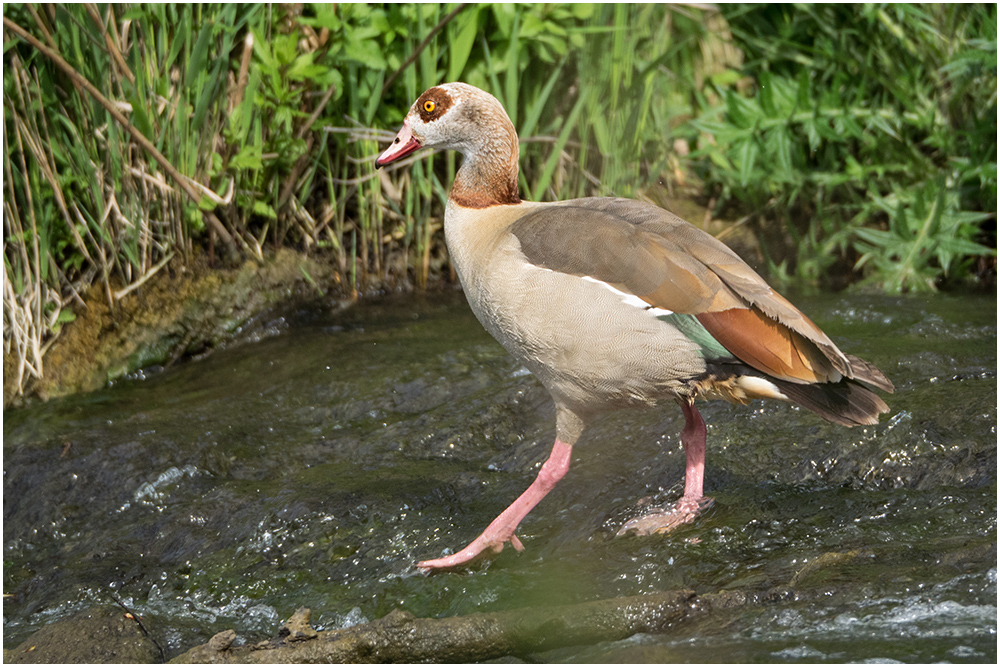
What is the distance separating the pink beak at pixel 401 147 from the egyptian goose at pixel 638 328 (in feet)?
2.04

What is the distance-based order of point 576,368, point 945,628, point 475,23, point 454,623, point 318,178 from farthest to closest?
point 318,178 < point 475,23 < point 576,368 < point 454,623 < point 945,628

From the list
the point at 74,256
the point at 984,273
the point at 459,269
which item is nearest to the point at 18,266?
the point at 74,256

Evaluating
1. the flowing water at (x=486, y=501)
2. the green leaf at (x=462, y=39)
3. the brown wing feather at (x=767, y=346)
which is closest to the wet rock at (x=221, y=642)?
the flowing water at (x=486, y=501)

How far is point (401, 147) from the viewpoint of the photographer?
377cm

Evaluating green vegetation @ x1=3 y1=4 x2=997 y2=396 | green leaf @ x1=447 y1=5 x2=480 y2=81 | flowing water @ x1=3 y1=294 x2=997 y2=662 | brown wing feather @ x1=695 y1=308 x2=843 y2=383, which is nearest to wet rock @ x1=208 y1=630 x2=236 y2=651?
flowing water @ x1=3 y1=294 x2=997 y2=662

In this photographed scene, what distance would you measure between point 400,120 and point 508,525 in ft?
9.84

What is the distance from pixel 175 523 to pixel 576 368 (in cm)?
163

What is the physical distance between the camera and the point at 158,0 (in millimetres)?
4711

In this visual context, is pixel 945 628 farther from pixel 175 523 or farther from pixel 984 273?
pixel 984 273

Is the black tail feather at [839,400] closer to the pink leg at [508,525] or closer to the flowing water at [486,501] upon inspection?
the flowing water at [486,501]

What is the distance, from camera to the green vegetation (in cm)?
476

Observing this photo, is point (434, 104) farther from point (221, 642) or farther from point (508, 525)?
point (221, 642)

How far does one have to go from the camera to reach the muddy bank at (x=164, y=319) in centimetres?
492

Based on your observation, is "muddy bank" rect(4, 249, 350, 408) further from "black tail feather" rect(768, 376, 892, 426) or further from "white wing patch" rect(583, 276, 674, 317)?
"black tail feather" rect(768, 376, 892, 426)
